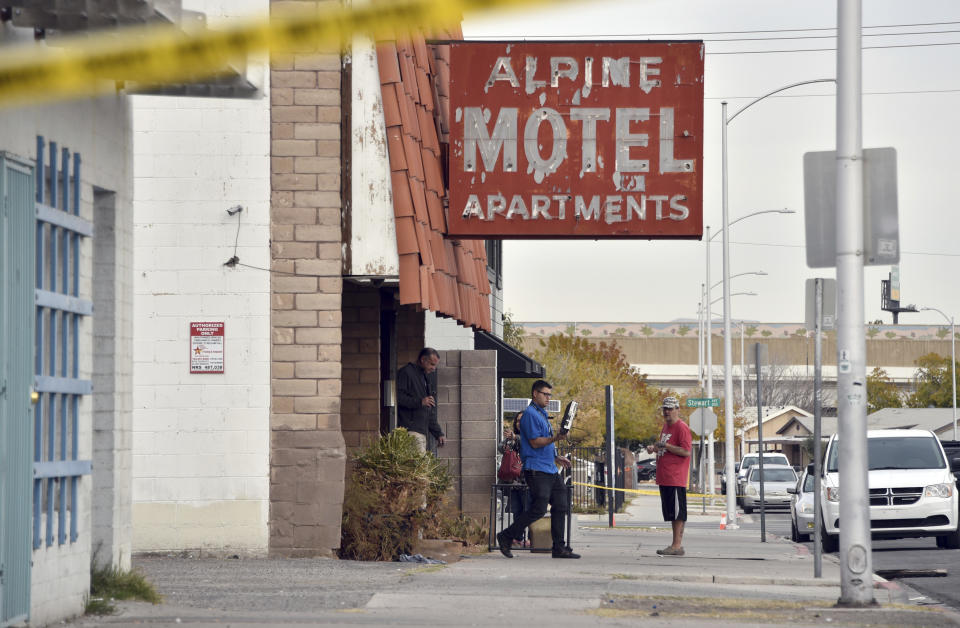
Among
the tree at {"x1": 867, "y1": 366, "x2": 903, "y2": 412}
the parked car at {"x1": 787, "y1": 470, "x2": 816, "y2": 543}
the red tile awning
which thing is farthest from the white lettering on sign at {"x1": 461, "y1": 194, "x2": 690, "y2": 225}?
the tree at {"x1": 867, "y1": 366, "x2": 903, "y2": 412}

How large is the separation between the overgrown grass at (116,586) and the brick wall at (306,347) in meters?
3.82

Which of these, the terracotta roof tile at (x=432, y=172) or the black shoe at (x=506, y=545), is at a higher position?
the terracotta roof tile at (x=432, y=172)

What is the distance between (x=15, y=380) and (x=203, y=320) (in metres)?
5.97

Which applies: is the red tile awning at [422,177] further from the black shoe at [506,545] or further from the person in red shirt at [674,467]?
the person in red shirt at [674,467]

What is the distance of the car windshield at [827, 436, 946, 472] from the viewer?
2209 cm

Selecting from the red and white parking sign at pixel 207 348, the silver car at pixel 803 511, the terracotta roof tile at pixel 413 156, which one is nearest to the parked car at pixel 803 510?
the silver car at pixel 803 511

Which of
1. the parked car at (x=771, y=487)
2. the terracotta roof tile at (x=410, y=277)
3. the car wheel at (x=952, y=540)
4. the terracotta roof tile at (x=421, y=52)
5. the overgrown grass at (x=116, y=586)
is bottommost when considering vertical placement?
the parked car at (x=771, y=487)

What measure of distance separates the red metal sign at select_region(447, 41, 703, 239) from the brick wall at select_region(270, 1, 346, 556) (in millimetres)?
2027

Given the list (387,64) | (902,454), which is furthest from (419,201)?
(902,454)

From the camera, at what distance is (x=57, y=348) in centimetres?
889

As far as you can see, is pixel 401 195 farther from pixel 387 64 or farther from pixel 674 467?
pixel 674 467

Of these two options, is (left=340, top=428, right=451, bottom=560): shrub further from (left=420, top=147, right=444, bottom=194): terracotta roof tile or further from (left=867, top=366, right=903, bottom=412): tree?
(left=867, top=366, right=903, bottom=412): tree

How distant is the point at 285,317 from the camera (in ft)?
46.4

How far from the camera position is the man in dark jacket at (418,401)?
15656 mm
